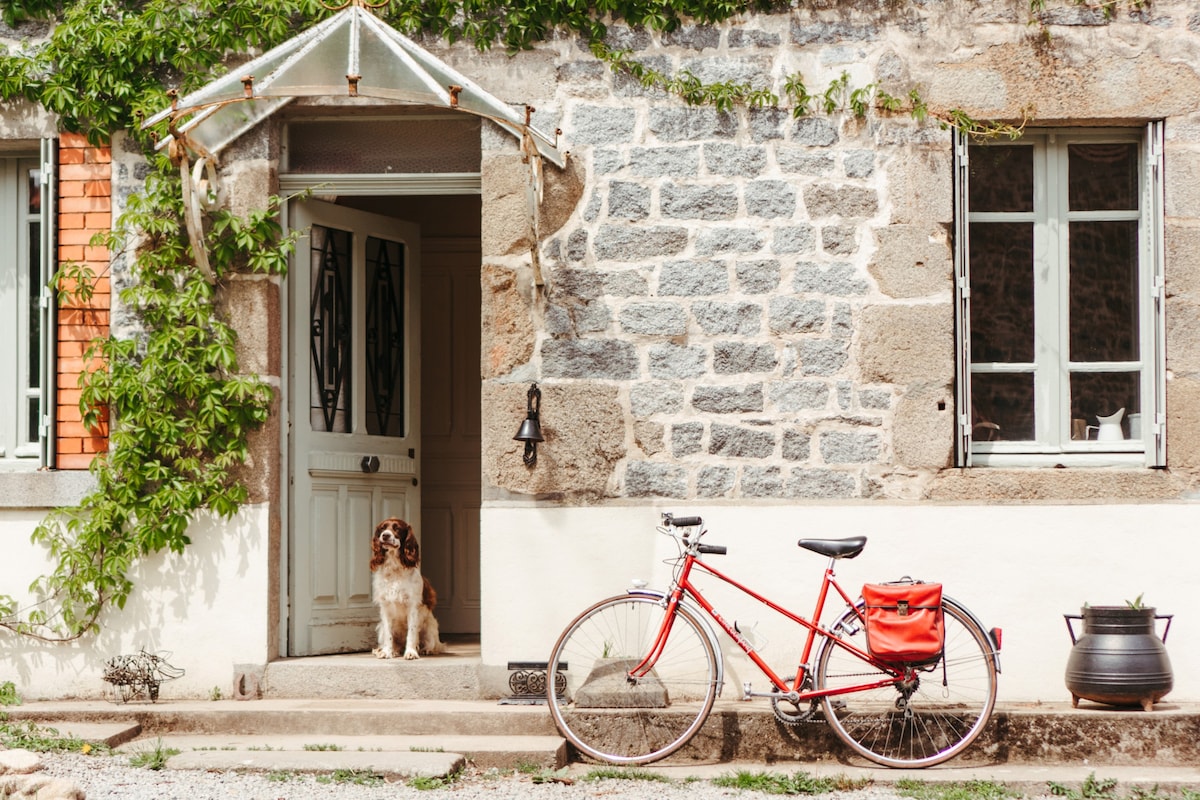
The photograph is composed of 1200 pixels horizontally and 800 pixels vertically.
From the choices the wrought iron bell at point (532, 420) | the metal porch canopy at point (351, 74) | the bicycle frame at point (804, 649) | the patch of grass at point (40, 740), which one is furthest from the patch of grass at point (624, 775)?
the metal porch canopy at point (351, 74)

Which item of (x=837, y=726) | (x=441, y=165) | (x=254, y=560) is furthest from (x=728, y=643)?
(x=441, y=165)

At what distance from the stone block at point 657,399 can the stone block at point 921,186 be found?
4.20 ft

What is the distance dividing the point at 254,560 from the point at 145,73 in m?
2.39

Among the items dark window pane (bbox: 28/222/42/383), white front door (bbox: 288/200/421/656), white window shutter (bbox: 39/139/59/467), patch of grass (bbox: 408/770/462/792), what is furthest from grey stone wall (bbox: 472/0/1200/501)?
dark window pane (bbox: 28/222/42/383)

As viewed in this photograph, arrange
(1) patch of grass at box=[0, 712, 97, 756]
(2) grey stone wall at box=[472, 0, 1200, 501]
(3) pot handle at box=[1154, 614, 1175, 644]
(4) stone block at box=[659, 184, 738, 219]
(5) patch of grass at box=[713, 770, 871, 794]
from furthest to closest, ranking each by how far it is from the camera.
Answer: (4) stone block at box=[659, 184, 738, 219] < (2) grey stone wall at box=[472, 0, 1200, 501] < (3) pot handle at box=[1154, 614, 1175, 644] < (1) patch of grass at box=[0, 712, 97, 756] < (5) patch of grass at box=[713, 770, 871, 794]

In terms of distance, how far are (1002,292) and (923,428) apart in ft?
2.61

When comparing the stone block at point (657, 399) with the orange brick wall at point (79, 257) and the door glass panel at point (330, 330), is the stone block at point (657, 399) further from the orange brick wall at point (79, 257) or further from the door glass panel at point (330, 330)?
the orange brick wall at point (79, 257)

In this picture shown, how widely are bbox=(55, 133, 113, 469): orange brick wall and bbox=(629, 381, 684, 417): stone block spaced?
8.47 feet

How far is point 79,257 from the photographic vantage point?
22.9ft

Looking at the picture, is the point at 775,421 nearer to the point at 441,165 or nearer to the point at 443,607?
the point at 441,165

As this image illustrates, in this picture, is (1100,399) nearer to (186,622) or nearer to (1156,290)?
(1156,290)

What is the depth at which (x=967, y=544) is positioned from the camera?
6.54 m

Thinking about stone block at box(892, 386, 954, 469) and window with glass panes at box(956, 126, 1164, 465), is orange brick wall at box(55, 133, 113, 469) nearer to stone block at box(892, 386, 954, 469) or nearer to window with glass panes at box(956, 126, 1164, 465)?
stone block at box(892, 386, 954, 469)

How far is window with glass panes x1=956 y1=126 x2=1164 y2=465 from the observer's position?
678 centimetres
